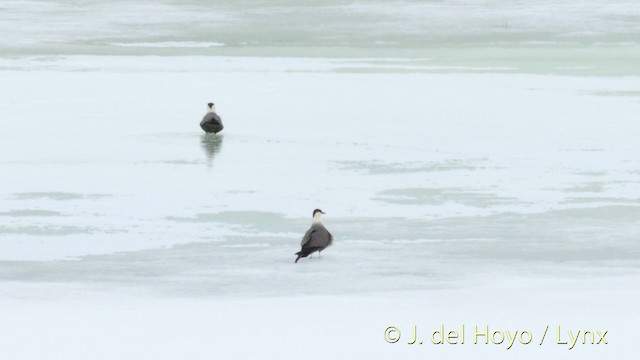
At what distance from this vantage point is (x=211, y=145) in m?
15.0

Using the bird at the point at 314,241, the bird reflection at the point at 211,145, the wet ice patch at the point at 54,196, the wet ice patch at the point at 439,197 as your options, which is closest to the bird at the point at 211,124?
the bird reflection at the point at 211,145

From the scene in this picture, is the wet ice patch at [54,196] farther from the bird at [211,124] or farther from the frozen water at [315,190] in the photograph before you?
the bird at [211,124]

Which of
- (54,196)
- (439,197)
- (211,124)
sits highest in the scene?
(211,124)

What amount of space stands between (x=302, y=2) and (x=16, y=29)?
7759 millimetres

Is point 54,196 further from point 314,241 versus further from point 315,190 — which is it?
point 314,241

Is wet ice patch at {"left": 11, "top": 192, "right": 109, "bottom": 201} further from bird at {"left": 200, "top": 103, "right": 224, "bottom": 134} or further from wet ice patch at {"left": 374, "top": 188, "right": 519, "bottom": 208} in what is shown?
bird at {"left": 200, "top": 103, "right": 224, "bottom": 134}

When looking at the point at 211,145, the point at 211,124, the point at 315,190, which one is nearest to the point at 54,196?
the point at 315,190

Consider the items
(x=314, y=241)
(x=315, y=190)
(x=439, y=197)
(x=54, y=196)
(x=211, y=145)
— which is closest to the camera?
(x=314, y=241)

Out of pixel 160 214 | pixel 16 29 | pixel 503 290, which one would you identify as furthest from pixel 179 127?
pixel 16 29

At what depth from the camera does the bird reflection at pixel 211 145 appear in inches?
561

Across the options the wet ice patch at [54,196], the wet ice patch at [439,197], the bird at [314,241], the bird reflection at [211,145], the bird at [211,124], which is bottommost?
the bird at [314,241]

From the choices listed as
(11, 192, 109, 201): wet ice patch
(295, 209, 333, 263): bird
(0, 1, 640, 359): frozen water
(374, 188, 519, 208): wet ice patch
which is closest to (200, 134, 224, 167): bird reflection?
(0, 1, 640, 359): frozen water

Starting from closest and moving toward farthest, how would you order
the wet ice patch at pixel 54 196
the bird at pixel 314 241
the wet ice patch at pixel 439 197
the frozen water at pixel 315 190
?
the frozen water at pixel 315 190, the bird at pixel 314 241, the wet ice patch at pixel 439 197, the wet ice patch at pixel 54 196

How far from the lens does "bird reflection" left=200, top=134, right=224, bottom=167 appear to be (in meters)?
14.2
